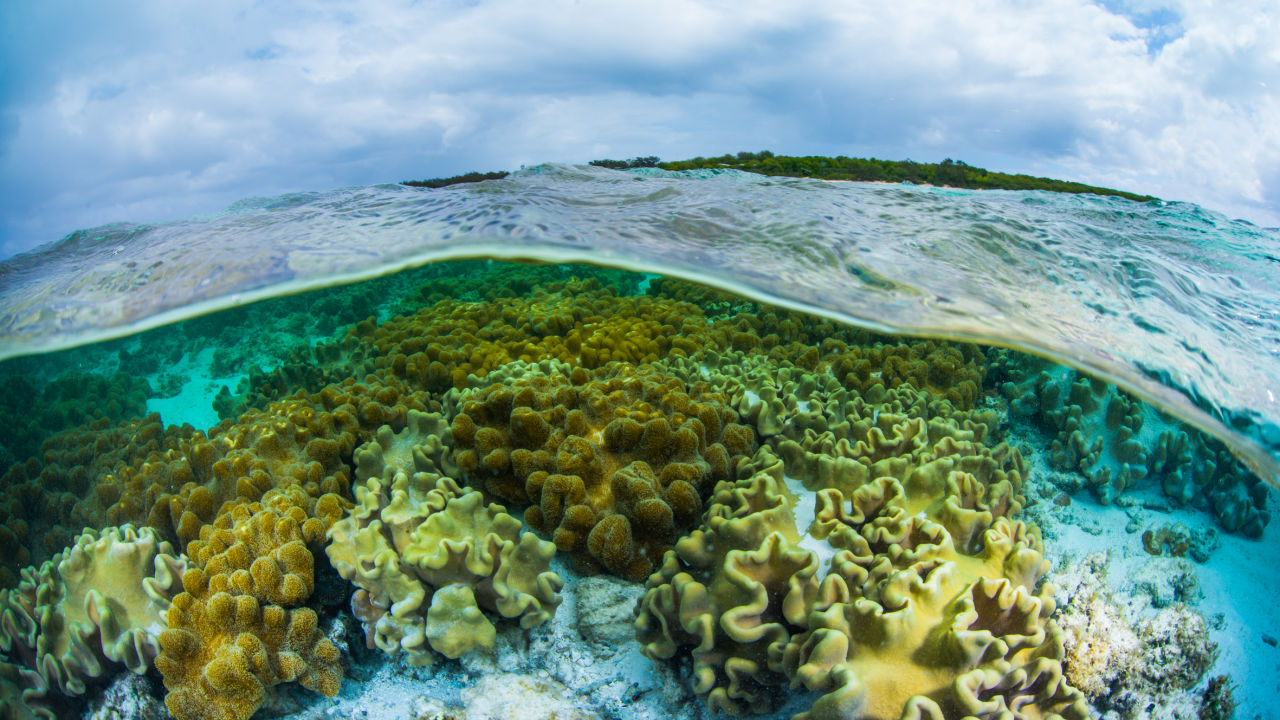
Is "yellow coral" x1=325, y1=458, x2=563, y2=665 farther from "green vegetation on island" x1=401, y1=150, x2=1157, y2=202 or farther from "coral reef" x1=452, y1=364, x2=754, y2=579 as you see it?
"green vegetation on island" x1=401, y1=150, x2=1157, y2=202

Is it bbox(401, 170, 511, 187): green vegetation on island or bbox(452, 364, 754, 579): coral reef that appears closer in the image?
bbox(452, 364, 754, 579): coral reef

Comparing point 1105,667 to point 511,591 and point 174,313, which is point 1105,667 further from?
point 174,313

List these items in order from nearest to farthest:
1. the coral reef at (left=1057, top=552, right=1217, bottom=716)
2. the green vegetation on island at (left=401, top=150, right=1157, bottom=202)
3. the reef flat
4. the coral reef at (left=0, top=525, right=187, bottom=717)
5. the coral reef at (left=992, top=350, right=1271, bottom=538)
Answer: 1. the reef flat
2. the coral reef at (left=0, top=525, right=187, bottom=717)
3. the coral reef at (left=1057, top=552, right=1217, bottom=716)
4. the coral reef at (left=992, top=350, right=1271, bottom=538)
5. the green vegetation on island at (left=401, top=150, right=1157, bottom=202)

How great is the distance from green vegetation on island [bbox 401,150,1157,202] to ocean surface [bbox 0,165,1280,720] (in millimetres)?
1238

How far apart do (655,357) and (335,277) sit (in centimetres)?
390

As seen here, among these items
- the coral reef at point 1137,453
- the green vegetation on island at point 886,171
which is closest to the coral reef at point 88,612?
the coral reef at point 1137,453

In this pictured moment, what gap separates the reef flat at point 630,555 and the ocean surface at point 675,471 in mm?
25

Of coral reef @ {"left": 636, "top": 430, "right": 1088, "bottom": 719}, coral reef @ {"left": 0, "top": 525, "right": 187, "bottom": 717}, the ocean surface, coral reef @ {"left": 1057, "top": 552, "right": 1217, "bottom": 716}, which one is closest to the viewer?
coral reef @ {"left": 636, "top": 430, "right": 1088, "bottom": 719}

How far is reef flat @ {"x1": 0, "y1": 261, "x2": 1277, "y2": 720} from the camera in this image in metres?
2.73

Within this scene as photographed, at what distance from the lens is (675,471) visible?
364 centimetres

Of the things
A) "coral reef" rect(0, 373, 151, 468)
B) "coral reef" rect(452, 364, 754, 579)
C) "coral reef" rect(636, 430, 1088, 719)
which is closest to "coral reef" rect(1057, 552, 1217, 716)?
"coral reef" rect(636, 430, 1088, 719)

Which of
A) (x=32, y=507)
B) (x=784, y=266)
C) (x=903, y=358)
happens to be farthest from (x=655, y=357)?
(x=32, y=507)

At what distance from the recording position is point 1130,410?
5.67 meters

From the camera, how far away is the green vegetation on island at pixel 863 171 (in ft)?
30.7
